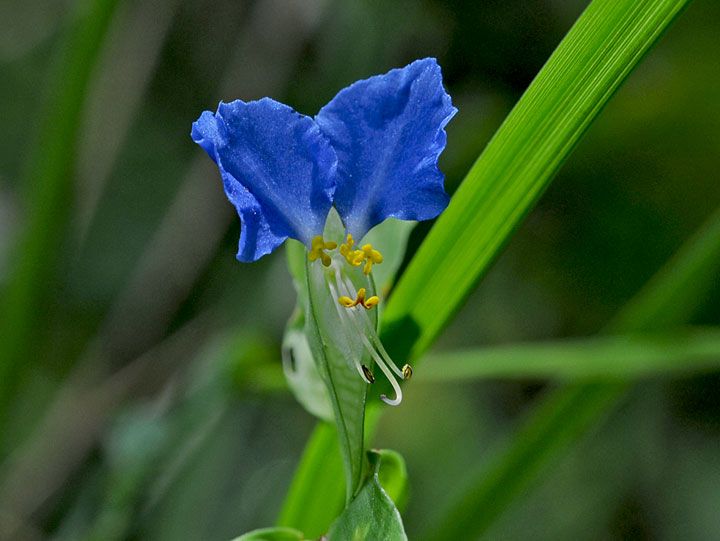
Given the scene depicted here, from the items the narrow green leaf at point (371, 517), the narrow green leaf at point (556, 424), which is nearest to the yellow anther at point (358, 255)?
the narrow green leaf at point (371, 517)

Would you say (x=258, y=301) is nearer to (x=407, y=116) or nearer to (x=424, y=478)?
(x=424, y=478)

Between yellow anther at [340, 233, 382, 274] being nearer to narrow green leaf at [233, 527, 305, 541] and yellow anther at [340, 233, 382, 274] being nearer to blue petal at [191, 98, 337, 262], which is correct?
blue petal at [191, 98, 337, 262]

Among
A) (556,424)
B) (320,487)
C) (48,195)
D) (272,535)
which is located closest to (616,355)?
(556,424)

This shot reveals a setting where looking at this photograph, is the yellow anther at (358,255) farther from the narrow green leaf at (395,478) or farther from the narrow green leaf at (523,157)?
the narrow green leaf at (395,478)

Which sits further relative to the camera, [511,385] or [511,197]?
[511,385]

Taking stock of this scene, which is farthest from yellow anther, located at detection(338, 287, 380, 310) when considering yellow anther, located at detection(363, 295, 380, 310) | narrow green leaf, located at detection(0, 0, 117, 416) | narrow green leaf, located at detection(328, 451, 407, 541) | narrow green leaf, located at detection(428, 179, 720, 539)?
narrow green leaf, located at detection(0, 0, 117, 416)

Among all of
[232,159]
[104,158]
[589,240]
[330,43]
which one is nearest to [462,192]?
[232,159]

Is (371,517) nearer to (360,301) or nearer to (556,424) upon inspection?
(360,301)

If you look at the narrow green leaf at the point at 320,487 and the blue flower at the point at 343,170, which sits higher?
the blue flower at the point at 343,170
